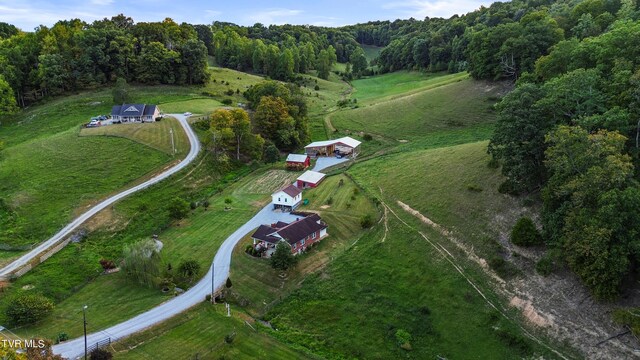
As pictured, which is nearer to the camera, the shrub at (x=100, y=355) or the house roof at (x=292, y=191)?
the shrub at (x=100, y=355)

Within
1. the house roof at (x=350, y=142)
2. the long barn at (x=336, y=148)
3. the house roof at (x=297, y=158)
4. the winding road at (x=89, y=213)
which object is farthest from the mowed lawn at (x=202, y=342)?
the house roof at (x=350, y=142)

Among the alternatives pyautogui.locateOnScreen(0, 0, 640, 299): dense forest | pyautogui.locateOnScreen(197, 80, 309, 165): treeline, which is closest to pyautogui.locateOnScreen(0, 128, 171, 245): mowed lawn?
pyautogui.locateOnScreen(197, 80, 309, 165): treeline

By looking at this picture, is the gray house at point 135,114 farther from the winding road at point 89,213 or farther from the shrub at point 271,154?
the shrub at point 271,154

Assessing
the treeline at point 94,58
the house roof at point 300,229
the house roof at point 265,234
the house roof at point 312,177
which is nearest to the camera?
the house roof at point 300,229

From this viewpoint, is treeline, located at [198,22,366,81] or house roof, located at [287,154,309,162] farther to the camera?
treeline, located at [198,22,366,81]

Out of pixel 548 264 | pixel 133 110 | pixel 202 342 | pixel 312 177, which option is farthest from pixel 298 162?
pixel 548 264

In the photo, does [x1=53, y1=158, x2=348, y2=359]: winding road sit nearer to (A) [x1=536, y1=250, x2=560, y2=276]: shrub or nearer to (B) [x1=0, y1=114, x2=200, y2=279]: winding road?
(B) [x1=0, y1=114, x2=200, y2=279]: winding road
